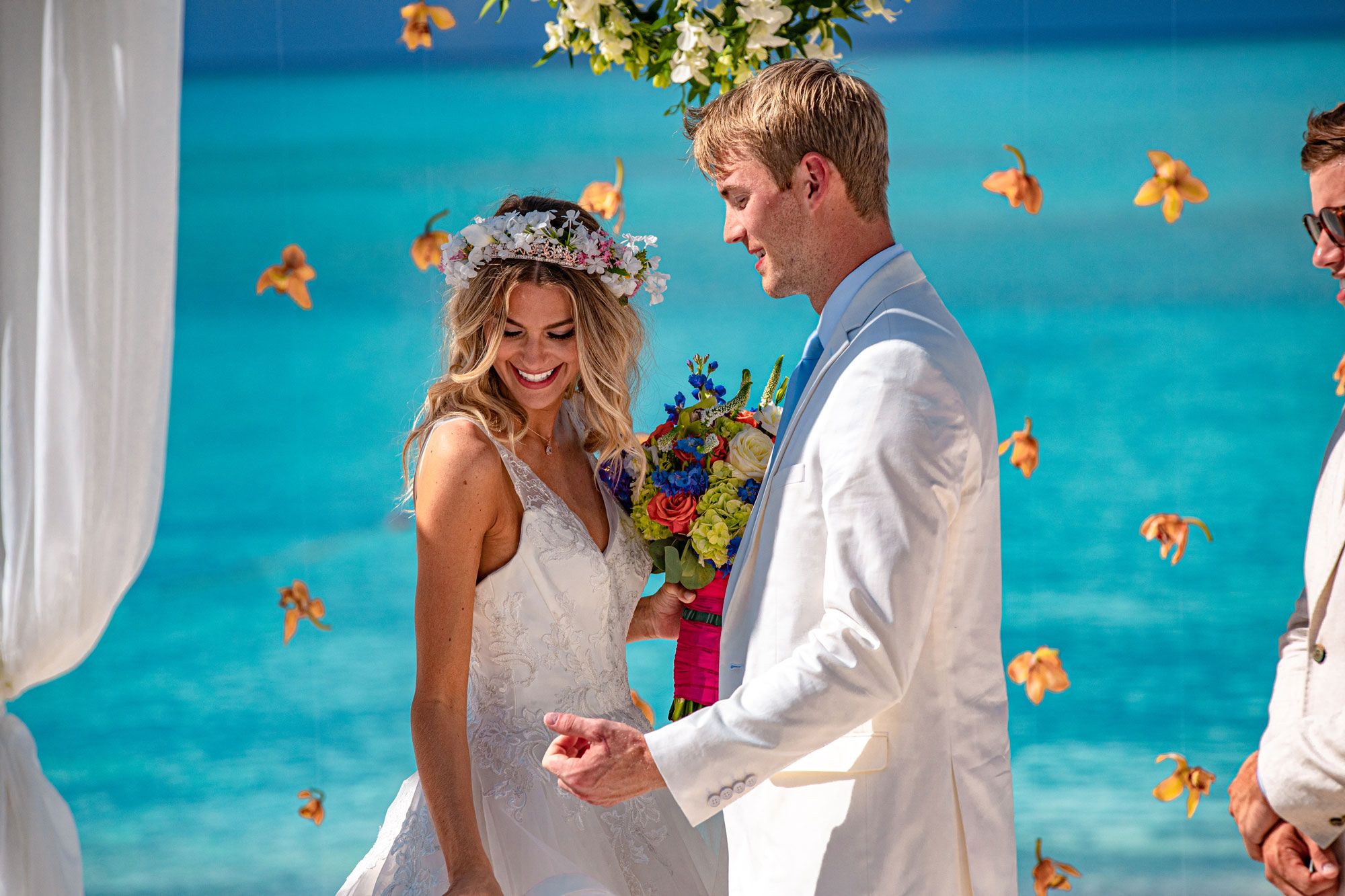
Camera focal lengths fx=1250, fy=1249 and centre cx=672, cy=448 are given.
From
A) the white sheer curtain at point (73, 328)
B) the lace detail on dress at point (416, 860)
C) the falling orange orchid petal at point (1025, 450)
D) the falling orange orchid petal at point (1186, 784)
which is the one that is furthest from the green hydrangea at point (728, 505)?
the falling orange orchid petal at point (1186, 784)

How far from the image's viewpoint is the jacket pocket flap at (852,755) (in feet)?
5.66

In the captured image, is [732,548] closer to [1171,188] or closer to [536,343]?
[536,343]

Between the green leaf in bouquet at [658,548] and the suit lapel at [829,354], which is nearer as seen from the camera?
the suit lapel at [829,354]

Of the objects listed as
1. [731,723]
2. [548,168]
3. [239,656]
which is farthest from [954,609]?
[239,656]

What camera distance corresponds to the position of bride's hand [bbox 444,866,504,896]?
203cm

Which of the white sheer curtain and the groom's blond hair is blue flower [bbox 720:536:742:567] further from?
the white sheer curtain

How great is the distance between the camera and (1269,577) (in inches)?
145

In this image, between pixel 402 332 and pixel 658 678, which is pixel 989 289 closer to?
pixel 658 678

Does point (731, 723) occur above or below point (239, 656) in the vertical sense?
below

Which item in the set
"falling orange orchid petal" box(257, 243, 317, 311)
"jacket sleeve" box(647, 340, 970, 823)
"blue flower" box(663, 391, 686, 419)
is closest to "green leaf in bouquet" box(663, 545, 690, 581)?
"blue flower" box(663, 391, 686, 419)

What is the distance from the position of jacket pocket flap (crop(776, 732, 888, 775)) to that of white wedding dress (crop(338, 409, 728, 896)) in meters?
0.56

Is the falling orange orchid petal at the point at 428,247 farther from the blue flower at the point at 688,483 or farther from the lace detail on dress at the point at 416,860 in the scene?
the lace detail on dress at the point at 416,860

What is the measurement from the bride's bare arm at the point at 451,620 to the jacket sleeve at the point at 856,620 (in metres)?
0.59

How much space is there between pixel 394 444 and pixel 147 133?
4.82 ft
